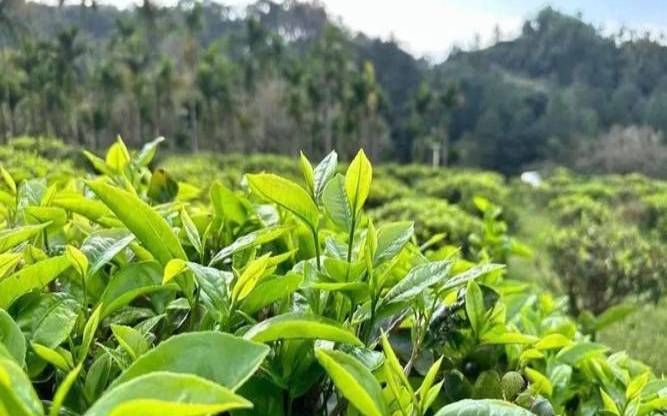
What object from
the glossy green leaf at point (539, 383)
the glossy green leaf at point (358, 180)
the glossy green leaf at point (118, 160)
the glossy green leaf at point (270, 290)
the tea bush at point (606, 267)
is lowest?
the tea bush at point (606, 267)

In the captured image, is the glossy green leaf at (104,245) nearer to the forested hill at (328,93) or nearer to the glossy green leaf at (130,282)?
the glossy green leaf at (130,282)

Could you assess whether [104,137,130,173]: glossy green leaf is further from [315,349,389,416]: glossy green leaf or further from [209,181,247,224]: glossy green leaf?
[315,349,389,416]: glossy green leaf

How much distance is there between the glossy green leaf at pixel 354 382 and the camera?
0.45 m

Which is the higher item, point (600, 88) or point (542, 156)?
point (600, 88)

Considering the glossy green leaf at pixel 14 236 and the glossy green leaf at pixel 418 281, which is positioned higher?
the glossy green leaf at pixel 14 236

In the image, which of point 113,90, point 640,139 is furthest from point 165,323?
point 640,139

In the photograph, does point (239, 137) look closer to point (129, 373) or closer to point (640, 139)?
point (640, 139)

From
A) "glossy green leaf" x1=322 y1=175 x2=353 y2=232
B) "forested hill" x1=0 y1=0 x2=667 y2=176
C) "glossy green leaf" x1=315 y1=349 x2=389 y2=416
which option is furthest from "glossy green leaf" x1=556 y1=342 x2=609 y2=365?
"forested hill" x1=0 y1=0 x2=667 y2=176

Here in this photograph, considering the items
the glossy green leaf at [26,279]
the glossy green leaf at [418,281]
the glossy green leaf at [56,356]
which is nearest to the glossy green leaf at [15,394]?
the glossy green leaf at [56,356]

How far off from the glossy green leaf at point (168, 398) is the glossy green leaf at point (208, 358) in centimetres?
5

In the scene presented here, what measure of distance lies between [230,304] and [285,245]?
11.2 inches

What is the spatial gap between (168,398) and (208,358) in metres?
0.06

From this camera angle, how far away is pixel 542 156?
3416 centimetres

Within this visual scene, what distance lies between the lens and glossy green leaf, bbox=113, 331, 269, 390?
41cm
